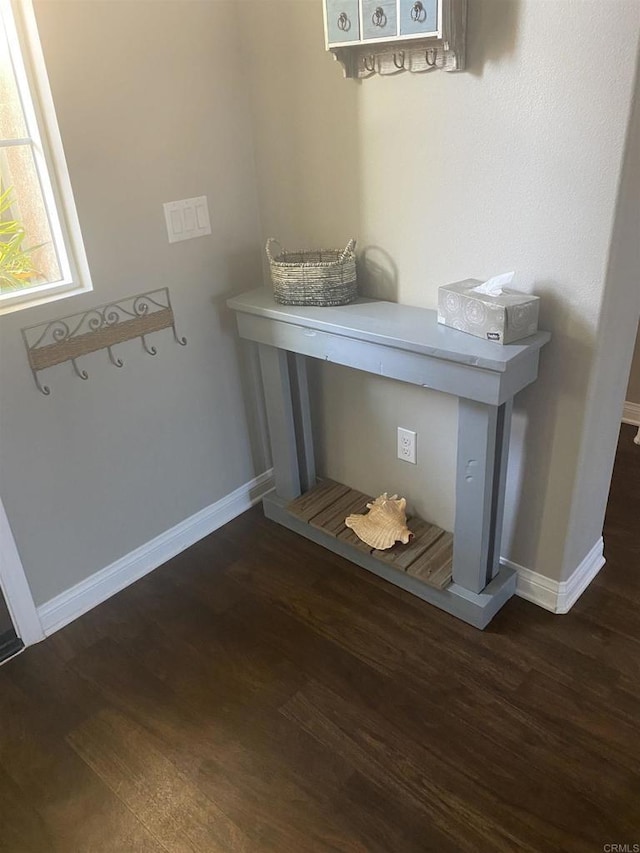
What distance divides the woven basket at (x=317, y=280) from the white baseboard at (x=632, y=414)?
1611 millimetres

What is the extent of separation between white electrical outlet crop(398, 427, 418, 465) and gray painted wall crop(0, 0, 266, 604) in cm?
65

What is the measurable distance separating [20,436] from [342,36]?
1382 mm

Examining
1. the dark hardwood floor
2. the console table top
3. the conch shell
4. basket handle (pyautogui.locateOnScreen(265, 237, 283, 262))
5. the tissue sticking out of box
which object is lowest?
the dark hardwood floor

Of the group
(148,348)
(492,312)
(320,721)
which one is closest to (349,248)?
(492,312)

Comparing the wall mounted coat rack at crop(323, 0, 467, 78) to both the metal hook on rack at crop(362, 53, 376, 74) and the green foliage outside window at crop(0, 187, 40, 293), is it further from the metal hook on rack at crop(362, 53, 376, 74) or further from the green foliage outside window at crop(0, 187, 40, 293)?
the green foliage outside window at crop(0, 187, 40, 293)

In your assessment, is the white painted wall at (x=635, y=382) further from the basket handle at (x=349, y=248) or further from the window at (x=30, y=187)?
the window at (x=30, y=187)

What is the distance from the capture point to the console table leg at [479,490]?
5.80 ft

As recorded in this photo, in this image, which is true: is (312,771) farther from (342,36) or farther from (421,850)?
(342,36)

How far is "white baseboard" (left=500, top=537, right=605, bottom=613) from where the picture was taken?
6.63 ft

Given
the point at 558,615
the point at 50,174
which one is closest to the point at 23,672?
the point at 50,174

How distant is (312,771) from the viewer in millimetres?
1626

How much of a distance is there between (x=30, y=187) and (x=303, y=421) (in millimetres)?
1130

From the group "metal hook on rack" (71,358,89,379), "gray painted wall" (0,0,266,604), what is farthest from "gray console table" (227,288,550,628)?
"metal hook on rack" (71,358,89,379)

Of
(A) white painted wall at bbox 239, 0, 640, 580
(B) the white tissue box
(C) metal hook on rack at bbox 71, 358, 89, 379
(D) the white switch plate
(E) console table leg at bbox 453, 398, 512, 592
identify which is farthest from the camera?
(D) the white switch plate
